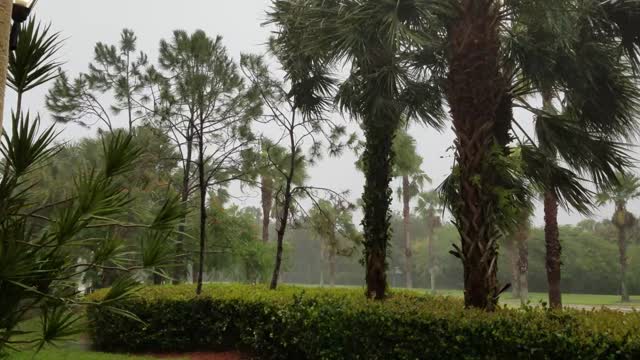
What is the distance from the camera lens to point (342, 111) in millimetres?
10297

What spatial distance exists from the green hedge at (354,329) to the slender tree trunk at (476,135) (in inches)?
21.4

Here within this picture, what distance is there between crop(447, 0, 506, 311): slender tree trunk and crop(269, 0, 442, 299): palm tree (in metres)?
0.83

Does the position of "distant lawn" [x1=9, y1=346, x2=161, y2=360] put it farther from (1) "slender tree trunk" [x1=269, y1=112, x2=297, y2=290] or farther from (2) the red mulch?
(1) "slender tree trunk" [x1=269, y1=112, x2=297, y2=290]

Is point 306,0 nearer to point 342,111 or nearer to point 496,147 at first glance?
point 342,111

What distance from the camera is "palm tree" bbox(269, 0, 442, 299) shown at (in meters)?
7.36

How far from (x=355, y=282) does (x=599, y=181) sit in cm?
6829

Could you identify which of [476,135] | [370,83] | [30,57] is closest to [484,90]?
[476,135]

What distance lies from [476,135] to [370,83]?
2731mm

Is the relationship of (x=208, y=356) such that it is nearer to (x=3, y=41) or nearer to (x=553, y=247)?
(x=3, y=41)

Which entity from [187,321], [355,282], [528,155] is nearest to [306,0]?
[528,155]

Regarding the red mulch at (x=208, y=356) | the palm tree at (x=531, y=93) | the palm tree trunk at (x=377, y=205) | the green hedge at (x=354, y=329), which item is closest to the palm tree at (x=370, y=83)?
the palm tree trunk at (x=377, y=205)

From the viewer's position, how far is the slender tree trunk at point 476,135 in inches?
256

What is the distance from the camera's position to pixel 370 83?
8.88 metres

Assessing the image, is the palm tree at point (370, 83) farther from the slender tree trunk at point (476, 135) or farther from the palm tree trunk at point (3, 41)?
the palm tree trunk at point (3, 41)
